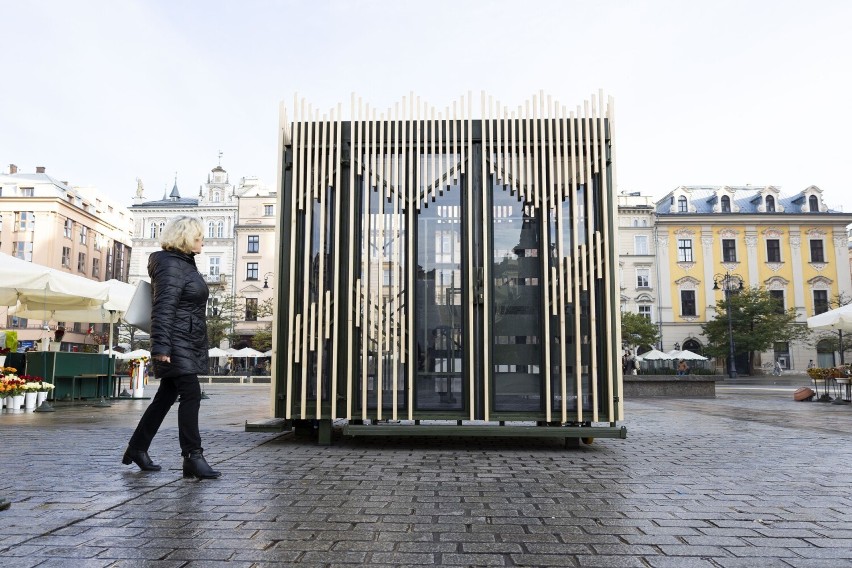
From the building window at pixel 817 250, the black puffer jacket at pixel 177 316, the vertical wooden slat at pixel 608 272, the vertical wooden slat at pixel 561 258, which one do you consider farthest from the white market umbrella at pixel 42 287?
the building window at pixel 817 250

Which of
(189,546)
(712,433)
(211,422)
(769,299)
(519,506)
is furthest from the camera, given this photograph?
(769,299)

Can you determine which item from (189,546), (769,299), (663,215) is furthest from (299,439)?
(663,215)

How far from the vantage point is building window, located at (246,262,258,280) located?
57156mm

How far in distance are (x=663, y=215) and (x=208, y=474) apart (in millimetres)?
53413

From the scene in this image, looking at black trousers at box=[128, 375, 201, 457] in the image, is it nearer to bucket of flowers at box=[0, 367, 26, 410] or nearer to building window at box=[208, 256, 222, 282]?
bucket of flowers at box=[0, 367, 26, 410]

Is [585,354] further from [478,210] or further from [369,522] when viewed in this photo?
[369,522]

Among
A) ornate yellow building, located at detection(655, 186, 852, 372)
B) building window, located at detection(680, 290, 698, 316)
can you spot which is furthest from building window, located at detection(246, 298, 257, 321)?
building window, located at detection(680, 290, 698, 316)

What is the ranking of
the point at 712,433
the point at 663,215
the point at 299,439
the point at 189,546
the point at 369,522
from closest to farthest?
1. the point at 189,546
2. the point at 369,522
3. the point at 299,439
4. the point at 712,433
5. the point at 663,215

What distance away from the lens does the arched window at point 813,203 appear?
5422 cm

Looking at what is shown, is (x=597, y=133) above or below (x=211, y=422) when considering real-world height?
above

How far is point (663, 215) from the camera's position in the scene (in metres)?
53.8

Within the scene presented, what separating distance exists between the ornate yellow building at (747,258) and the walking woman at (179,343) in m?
52.0

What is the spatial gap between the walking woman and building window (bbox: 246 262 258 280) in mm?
53113

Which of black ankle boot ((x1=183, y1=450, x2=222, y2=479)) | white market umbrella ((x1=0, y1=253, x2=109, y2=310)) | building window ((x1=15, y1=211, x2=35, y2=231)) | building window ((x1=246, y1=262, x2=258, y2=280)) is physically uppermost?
building window ((x1=15, y1=211, x2=35, y2=231))
